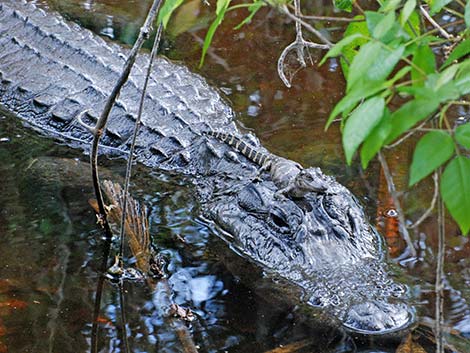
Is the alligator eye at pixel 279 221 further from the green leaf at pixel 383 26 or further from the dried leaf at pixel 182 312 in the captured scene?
the green leaf at pixel 383 26

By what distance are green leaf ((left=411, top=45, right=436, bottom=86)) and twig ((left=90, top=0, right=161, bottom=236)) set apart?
1.69 m

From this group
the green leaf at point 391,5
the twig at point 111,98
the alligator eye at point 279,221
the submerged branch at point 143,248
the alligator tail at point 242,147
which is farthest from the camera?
the alligator tail at point 242,147

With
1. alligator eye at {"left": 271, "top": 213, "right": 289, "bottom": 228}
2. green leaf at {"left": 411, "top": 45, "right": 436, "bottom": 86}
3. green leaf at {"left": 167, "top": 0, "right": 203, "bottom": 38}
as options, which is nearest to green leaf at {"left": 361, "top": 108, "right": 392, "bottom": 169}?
green leaf at {"left": 411, "top": 45, "right": 436, "bottom": 86}

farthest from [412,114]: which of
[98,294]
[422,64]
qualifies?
[98,294]

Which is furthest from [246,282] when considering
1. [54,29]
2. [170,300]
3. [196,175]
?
[54,29]

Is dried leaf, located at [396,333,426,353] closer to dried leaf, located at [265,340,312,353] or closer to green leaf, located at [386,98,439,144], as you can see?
dried leaf, located at [265,340,312,353]

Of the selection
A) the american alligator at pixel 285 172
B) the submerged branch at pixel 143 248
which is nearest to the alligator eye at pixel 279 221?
the american alligator at pixel 285 172

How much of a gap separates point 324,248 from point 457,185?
2.59 meters

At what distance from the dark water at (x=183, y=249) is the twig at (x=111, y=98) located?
34cm

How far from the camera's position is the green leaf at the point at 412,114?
1.52 m

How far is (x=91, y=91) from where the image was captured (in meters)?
6.12

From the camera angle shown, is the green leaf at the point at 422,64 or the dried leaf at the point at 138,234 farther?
the dried leaf at the point at 138,234

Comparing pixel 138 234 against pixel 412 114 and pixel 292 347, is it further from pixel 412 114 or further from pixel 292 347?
pixel 412 114

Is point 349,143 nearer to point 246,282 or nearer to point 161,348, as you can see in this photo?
point 161,348
